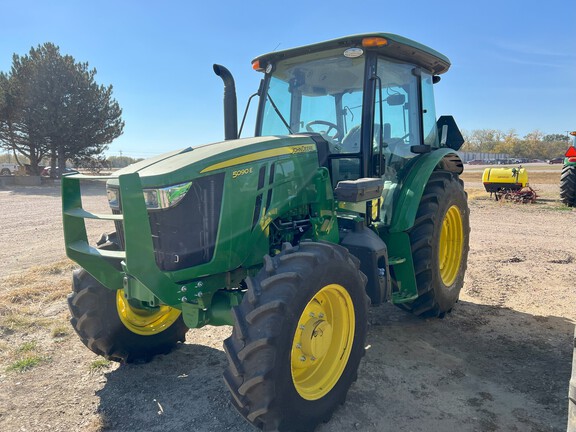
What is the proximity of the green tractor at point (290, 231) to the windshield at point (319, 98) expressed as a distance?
0.04ft

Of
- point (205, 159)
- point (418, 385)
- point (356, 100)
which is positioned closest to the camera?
point (205, 159)

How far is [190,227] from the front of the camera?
8.73 feet

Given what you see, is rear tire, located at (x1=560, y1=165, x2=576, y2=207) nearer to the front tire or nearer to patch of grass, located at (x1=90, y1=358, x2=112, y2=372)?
the front tire

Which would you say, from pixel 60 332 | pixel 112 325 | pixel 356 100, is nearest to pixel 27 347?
pixel 60 332

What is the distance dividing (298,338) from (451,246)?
2828mm

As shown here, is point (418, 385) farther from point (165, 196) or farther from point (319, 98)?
point (319, 98)

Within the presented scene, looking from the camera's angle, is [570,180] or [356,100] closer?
[356,100]

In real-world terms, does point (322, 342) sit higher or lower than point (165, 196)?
lower

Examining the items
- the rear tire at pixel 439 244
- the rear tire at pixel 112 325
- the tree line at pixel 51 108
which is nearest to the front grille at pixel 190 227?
the rear tire at pixel 112 325

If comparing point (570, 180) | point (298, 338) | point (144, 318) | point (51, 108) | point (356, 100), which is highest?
point (51, 108)

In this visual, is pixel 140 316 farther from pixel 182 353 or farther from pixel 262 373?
pixel 262 373

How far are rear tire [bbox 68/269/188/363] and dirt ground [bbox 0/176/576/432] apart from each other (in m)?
0.13

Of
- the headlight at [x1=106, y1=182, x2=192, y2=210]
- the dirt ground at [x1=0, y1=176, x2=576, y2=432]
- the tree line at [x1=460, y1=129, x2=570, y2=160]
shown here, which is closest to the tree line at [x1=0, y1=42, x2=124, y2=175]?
the dirt ground at [x1=0, y1=176, x2=576, y2=432]

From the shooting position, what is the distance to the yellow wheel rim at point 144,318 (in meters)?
3.48
